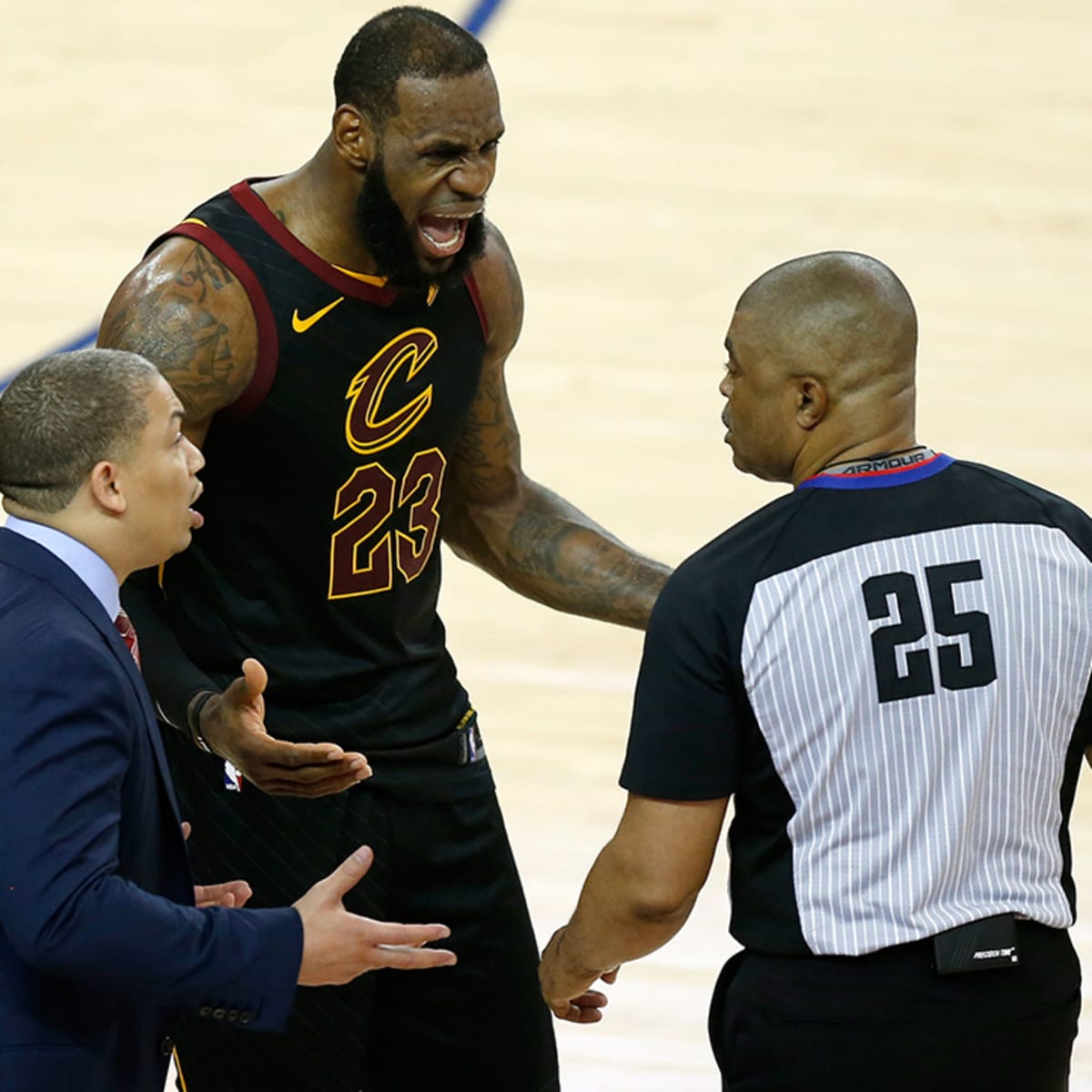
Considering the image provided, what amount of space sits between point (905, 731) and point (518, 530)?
1.20 meters

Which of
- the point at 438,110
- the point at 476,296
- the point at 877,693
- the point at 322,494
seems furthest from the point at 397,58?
the point at 877,693

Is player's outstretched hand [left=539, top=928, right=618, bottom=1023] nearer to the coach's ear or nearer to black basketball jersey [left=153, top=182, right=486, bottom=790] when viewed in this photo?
black basketball jersey [left=153, top=182, right=486, bottom=790]

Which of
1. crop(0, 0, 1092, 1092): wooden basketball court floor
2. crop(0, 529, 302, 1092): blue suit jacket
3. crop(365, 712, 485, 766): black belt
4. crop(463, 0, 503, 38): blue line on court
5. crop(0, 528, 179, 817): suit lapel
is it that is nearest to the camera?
crop(0, 529, 302, 1092): blue suit jacket

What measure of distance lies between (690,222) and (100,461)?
5.85m

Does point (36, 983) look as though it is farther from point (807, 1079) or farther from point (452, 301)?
point (452, 301)

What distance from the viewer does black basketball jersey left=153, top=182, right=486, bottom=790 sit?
2.86 meters

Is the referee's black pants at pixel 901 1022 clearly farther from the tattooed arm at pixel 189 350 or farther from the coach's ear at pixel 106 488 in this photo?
the coach's ear at pixel 106 488

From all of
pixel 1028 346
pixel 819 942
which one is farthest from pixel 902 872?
pixel 1028 346

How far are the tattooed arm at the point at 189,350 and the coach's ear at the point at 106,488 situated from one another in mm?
569

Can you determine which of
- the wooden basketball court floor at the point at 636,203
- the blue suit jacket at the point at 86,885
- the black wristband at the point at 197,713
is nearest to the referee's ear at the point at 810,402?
the blue suit jacket at the point at 86,885

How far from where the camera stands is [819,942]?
2258 millimetres

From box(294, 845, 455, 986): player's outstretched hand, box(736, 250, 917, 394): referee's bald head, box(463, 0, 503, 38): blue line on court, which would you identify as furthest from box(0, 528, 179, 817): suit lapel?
box(463, 0, 503, 38): blue line on court

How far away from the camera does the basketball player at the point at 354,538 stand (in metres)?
2.84

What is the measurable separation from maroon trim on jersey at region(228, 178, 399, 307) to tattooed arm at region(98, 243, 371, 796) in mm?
96
